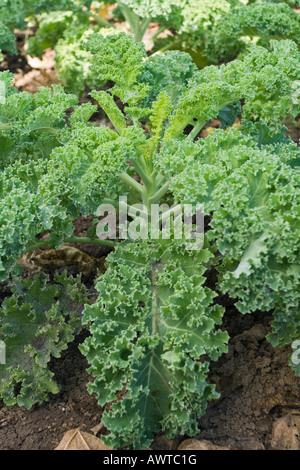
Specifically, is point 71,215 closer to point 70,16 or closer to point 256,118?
point 256,118

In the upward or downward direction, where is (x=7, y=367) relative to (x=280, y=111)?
downward

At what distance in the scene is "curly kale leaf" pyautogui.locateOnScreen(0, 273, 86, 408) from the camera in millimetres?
3561

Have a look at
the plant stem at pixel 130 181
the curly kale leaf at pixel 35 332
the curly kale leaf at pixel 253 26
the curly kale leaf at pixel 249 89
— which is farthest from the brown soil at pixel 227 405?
the curly kale leaf at pixel 253 26

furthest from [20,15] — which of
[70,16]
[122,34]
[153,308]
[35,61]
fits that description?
[153,308]

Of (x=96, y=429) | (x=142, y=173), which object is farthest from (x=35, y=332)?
(x=142, y=173)

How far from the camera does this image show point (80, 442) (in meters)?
3.35

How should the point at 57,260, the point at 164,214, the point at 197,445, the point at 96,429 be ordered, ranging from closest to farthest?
the point at 197,445 < the point at 96,429 < the point at 164,214 < the point at 57,260

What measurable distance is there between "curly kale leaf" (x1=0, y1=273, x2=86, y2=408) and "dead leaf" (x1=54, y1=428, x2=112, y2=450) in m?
0.27

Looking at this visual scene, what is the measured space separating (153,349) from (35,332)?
84cm

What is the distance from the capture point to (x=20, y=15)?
5.92 m

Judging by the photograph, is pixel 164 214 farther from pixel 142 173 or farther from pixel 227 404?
pixel 227 404

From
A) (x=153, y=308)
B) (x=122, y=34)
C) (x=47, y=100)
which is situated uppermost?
(x=122, y=34)

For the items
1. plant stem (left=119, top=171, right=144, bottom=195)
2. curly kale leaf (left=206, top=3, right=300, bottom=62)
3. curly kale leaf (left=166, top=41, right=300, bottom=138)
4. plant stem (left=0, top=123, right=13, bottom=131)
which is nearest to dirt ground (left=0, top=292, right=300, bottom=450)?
plant stem (left=119, top=171, right=144, bottom=195)

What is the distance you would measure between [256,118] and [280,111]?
0.24m
